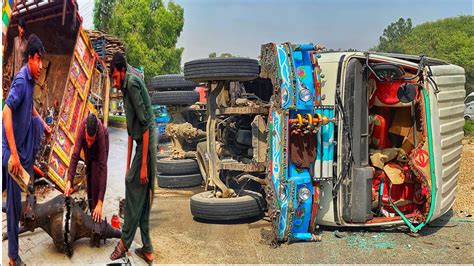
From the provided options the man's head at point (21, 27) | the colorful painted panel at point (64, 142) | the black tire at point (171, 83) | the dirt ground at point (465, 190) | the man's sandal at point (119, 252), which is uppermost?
the man's head at point (21, 27)

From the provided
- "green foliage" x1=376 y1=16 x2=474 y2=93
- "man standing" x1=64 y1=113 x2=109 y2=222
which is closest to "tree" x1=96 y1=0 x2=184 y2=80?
"man standing" x1=64 y1=113 x2=109 y2=222

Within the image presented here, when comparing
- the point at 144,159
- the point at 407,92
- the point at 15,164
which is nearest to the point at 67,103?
the point at 15,164

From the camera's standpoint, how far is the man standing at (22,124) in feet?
8.01

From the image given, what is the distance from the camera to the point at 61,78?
2732mm

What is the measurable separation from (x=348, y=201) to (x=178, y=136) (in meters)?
3.70

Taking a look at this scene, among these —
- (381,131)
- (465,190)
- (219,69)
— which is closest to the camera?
(219,69)

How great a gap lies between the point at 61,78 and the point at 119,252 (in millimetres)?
1164

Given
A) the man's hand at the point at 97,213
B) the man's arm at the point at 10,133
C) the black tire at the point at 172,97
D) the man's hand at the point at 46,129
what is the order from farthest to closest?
the black tire at the point at 172,97 < the man's hand at the point at 97,213 < the man's hand at the point at 46,129 < the man's arm at the point at 10,133

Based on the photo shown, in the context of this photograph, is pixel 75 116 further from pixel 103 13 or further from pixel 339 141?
pixel 339 141

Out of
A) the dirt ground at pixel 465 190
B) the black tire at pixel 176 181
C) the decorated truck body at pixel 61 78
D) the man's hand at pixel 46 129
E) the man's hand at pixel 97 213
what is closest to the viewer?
the decorated truck body at pixel 61 78

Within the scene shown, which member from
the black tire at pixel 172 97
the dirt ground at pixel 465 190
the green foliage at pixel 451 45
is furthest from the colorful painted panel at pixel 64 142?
the green foliage at pixel 451 45

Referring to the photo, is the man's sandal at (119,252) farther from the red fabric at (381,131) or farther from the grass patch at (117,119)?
the red fabric at (381,131)

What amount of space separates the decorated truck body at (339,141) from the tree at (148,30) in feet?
5.51

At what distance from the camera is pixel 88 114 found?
9.33 feet
